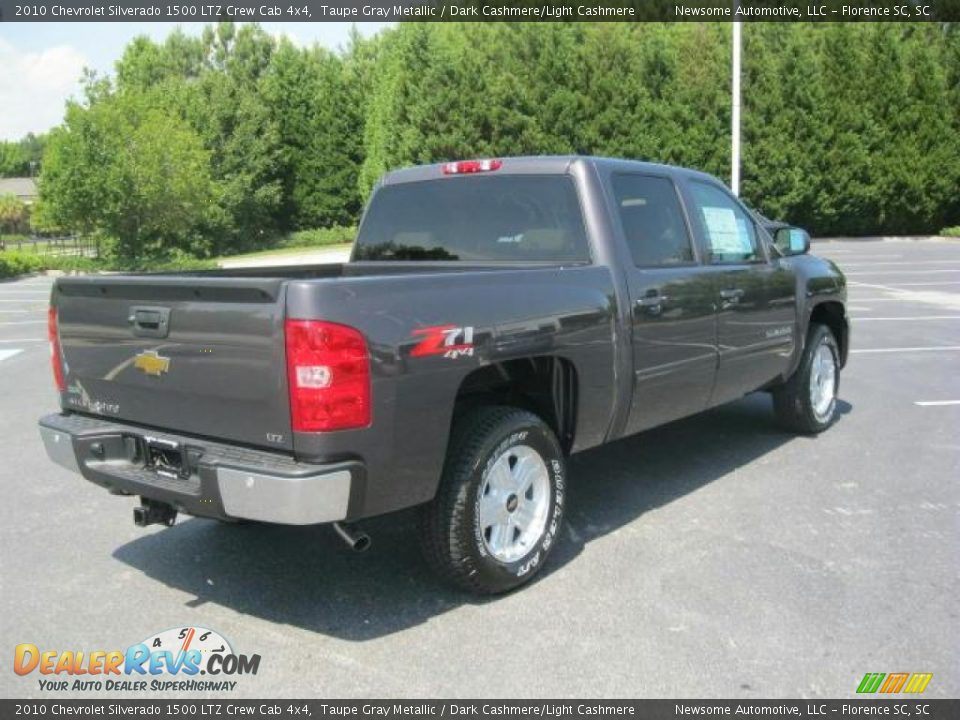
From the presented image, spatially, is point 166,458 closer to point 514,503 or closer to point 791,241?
point 514,503

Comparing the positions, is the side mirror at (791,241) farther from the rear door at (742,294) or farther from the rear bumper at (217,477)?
the rear bumper at (217,477)

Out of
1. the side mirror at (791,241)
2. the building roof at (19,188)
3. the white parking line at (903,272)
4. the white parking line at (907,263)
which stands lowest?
the white parking line at (903,272)

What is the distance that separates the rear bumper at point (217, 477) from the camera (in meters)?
3.10

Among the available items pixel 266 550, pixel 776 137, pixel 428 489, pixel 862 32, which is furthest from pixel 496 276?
pixel 862 32

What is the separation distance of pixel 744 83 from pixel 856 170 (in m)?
5.55

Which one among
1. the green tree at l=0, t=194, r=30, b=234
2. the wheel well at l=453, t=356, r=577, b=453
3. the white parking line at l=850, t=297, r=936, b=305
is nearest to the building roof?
the green tree at l=0, t=194, r=30, b=234

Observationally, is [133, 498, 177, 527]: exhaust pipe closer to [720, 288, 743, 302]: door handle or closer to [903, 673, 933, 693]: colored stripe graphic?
[903, 673, 933, 693]: colored stripe graphic

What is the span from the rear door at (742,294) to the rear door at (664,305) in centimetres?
16

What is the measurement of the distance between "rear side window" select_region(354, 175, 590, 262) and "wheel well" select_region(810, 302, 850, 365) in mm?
3070

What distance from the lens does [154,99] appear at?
131 ft

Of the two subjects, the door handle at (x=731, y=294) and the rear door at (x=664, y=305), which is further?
the door handle at (x=731, y=294)

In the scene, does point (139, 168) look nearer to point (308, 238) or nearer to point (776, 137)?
point (308, 238)

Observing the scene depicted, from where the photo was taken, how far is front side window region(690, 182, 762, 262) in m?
5.35

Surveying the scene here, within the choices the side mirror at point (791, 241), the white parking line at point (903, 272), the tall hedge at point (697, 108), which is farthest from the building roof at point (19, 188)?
the side mirror at point (791, 241)
